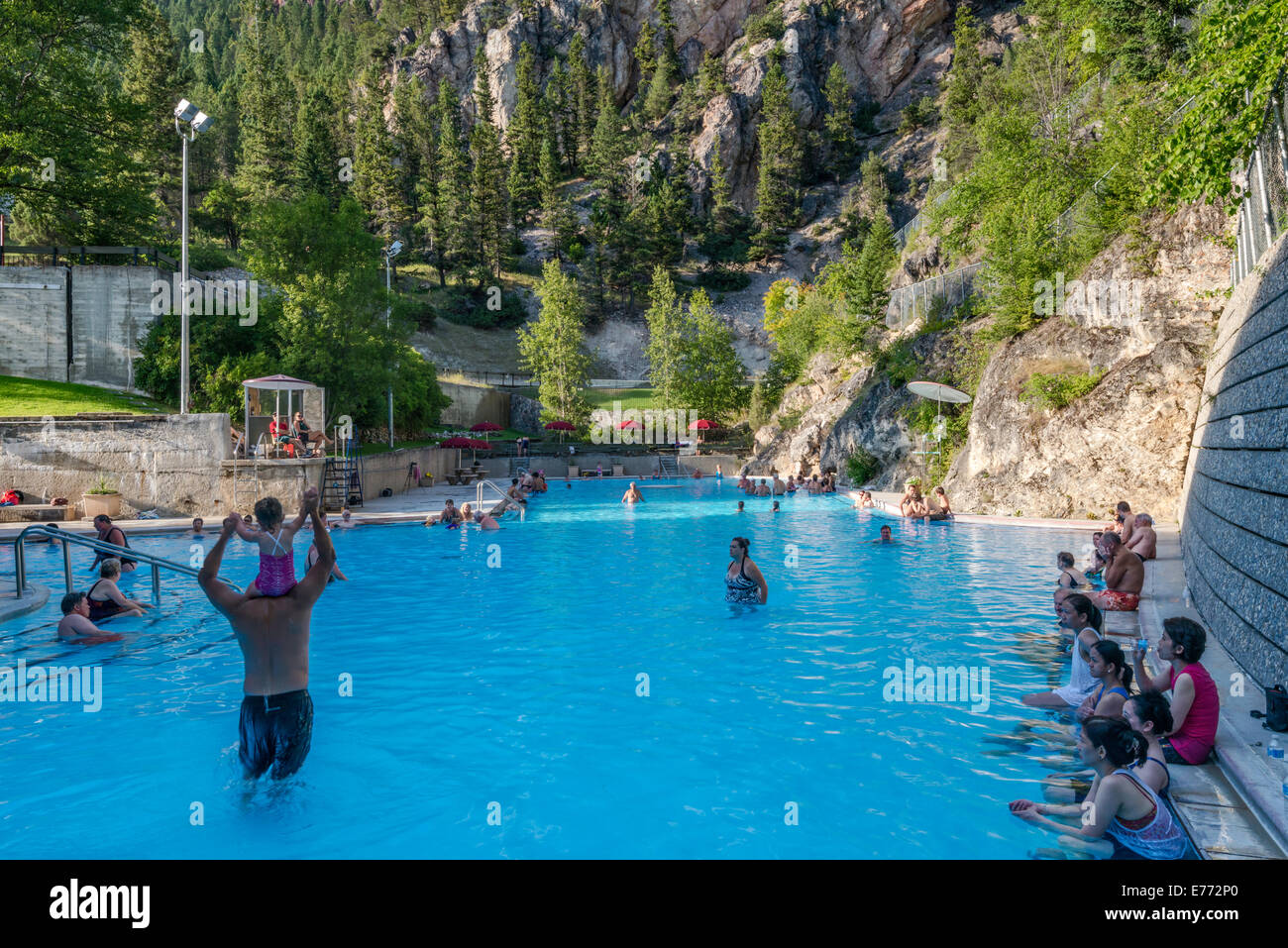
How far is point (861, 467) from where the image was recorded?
34.0 m

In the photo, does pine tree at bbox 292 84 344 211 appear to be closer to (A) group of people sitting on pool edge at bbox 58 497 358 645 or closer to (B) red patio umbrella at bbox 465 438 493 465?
(B) red patio umbrella at bbox 465 438 493 465

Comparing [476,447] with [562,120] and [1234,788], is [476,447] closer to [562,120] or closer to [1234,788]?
[1234,788]

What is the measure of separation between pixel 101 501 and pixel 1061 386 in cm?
2713

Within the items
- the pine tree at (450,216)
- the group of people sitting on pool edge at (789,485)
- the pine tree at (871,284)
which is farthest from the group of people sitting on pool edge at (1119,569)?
the pine tree at (450,216)

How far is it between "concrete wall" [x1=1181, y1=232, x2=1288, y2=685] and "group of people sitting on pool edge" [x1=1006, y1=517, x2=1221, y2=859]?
96cm

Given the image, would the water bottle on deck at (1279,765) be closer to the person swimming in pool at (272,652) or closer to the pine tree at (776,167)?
the person swimming in pool at (272,652)

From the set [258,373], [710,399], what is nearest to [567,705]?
[258,373]

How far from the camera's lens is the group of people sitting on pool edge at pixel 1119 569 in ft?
33.0

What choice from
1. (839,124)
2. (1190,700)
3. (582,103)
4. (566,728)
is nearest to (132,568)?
(566,728)

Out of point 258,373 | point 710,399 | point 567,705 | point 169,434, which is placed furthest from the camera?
point 710,399

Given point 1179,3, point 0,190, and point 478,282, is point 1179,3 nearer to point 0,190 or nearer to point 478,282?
point 0,190

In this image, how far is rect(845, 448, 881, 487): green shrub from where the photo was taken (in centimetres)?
3375

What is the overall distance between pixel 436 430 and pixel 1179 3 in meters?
42.4

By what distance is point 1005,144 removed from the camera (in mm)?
30922
